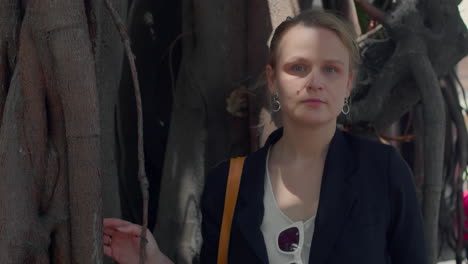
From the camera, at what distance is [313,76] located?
1788mm

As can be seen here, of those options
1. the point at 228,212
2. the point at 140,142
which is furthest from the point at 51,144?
the point at 228,212

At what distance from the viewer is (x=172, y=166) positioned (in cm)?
290

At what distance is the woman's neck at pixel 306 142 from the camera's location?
185 centimetres

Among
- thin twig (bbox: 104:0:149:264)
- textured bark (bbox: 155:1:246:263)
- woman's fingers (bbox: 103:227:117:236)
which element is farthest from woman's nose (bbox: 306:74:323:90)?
textured bark (bbox: 155:1:246:263)

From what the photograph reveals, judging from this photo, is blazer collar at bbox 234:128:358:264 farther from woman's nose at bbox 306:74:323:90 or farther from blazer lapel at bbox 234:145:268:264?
woman's nose at bbox 306:74:323:90

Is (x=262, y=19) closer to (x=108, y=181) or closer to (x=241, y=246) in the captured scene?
(x=108, y=181)

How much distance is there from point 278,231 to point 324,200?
0.13 metres

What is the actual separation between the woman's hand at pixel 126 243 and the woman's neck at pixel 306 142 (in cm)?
41

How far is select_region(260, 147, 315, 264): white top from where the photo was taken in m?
1.77

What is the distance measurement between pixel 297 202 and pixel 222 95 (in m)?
1.06

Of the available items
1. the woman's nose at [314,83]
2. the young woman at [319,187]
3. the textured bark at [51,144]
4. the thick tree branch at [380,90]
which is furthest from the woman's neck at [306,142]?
the thick tree branch at [380,90]

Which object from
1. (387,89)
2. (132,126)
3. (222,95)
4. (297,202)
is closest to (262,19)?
(222,95)

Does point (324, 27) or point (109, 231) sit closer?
point (324, 27)

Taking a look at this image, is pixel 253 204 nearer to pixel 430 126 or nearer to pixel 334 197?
pixel 334 197
